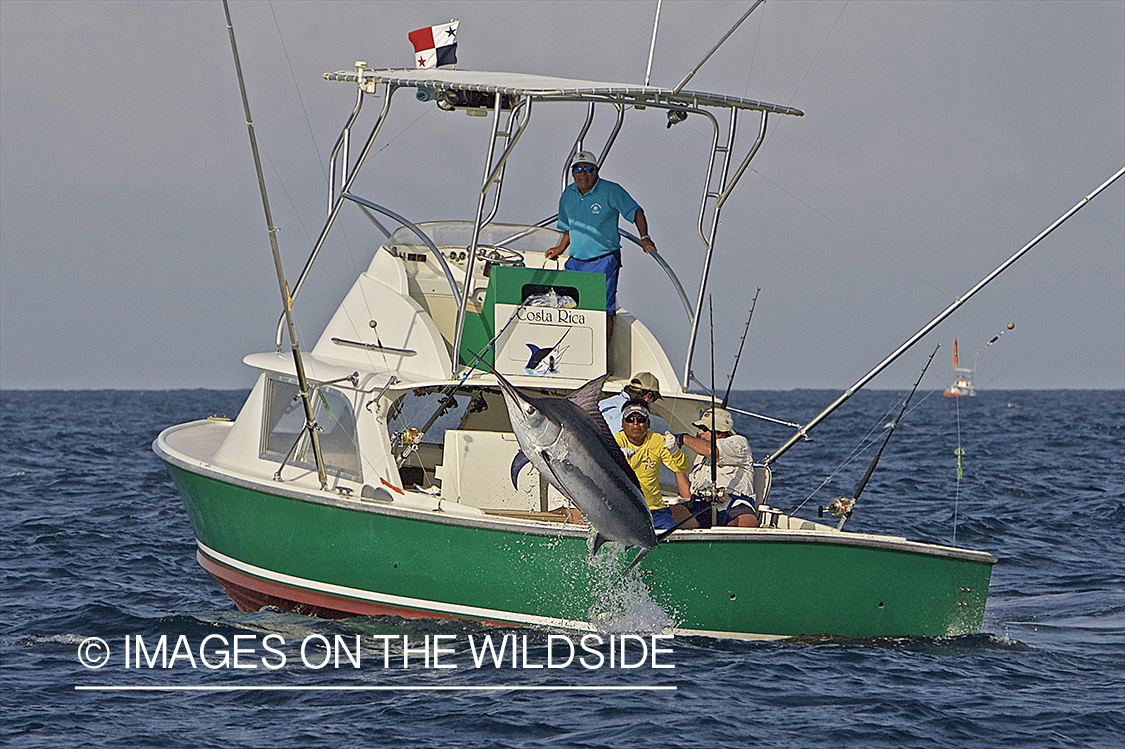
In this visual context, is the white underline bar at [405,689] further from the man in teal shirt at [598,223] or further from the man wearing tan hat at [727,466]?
the man in teal shirt at [598,223]

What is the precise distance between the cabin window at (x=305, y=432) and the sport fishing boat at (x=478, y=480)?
2 centimetres

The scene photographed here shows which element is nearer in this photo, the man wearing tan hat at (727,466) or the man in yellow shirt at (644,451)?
the man in yellow shirt at (644,451)

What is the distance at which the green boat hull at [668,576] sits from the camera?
859 centimetres

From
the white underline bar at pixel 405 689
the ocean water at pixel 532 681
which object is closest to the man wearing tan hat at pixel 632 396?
the ocean water at pixel 532 681

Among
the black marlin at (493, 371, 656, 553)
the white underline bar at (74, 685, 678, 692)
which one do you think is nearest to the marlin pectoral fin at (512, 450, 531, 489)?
the white underline bar at (74, 685, 678, 692)

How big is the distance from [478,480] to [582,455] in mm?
3261

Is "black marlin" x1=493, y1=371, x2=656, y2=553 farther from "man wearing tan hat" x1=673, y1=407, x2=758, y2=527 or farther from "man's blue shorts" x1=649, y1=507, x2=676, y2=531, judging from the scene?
"man wearing tan hat" x1=673, y1=407, x2=758, y2=527

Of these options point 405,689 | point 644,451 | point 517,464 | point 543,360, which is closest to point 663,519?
point 644,451

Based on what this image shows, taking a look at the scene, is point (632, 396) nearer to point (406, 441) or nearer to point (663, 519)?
point (663, 519)

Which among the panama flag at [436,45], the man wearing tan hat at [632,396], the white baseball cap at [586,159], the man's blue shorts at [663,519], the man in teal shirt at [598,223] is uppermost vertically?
the panama flag at [436,45]

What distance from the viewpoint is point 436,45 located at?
35.9ft

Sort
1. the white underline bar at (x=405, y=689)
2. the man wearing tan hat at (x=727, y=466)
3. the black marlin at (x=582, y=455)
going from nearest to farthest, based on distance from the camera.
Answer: the black marlin at (x=582, y=455) < the white underline bar at (x=405, y=689) < the man wearing tan hat at (x=727, y=466)

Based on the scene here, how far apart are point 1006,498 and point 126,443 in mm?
21680

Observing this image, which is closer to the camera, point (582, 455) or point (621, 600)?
point (582, 455)
